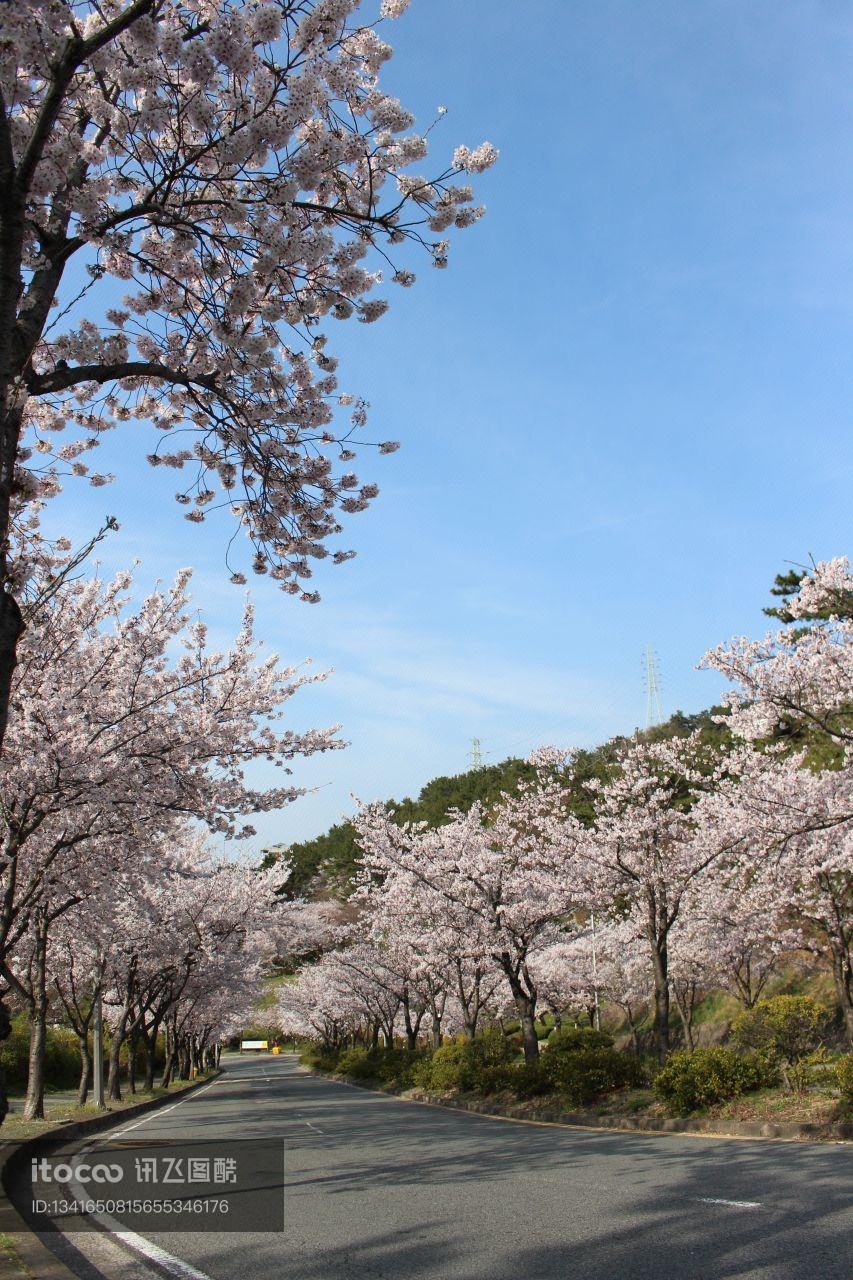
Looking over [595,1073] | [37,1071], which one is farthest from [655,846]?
[37,1071]

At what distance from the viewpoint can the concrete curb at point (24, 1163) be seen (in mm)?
5694

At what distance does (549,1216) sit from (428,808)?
212ft

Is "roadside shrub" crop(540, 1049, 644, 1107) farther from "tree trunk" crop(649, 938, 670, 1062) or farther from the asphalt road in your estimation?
the asphalt road

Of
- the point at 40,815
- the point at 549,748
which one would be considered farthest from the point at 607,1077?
the point at 40,815

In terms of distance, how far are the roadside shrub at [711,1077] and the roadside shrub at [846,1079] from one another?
96.8 inches

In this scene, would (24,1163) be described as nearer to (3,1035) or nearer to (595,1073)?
(3,1035)

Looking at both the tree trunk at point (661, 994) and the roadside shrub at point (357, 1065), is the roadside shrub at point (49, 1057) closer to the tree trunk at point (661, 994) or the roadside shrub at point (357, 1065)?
the roadside shrub at point (357, 1065)

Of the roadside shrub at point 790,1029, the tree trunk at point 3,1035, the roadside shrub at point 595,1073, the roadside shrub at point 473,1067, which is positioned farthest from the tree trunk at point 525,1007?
the tree trunk at point 3,1035

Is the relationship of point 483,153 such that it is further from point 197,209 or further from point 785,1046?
point 785,1046

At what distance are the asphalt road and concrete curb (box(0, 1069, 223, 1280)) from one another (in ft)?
1.42

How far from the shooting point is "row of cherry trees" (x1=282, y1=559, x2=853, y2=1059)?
13141 millimetres

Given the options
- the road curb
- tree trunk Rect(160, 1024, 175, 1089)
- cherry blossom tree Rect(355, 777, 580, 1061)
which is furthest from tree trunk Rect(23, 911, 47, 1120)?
tree trunk Rect(160, 1024, 175, 1089)

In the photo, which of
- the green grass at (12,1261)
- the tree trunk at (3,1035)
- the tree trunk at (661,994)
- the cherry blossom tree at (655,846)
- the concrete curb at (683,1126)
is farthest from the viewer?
the cherry blossom tree at (655,846)

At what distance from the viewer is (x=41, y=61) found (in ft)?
15.3
